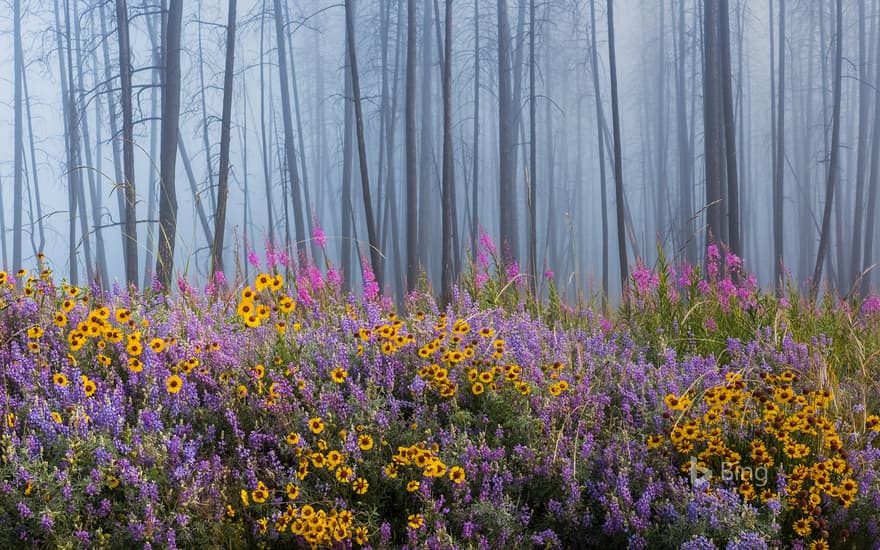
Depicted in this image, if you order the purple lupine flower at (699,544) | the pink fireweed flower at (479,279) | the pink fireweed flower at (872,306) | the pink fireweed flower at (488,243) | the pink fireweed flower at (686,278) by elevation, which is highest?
the pink fireweed flower at (488,243)

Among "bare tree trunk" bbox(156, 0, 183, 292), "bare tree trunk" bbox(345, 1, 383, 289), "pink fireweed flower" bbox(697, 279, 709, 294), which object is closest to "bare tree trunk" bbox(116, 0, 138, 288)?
"bare tree trunk" bbox(156, 0, 183, 292)

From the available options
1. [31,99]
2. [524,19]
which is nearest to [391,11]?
[524,19]

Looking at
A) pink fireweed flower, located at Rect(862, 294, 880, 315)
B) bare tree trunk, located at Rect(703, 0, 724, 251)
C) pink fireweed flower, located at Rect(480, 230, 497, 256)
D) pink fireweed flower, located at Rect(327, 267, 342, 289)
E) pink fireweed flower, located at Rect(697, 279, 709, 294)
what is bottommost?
pink fireweed flower, located at Rect(862, 294, 880, 315)

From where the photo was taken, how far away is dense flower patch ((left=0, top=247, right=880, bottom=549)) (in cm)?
169

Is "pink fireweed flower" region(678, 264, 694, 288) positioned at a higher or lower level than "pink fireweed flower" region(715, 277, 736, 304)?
higher

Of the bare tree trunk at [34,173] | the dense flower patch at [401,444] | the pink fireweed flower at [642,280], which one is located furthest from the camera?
the bare tree trunk at [34,173]

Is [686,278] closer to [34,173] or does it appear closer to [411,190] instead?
[411,190]

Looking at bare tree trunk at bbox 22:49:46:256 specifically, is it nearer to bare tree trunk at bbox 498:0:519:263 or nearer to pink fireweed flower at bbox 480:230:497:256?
bare tree trunk at bbox 498:0:519:263

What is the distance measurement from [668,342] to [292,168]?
380 inches

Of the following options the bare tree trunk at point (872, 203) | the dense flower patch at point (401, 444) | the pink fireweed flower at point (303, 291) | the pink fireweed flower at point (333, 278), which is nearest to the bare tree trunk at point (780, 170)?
the bare tree trunk at point (872, 203)

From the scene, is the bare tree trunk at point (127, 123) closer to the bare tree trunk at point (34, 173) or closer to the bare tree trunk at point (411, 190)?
the bare tree trunk at point (411, 190)

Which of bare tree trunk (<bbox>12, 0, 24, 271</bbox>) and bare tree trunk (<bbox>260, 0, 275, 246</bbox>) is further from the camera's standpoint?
bare tree trunk (<bbox>12, 0, 24, 271</bbox>)

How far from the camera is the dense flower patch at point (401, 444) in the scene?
66.5 inches

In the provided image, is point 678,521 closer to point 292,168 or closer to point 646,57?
point 292,168
